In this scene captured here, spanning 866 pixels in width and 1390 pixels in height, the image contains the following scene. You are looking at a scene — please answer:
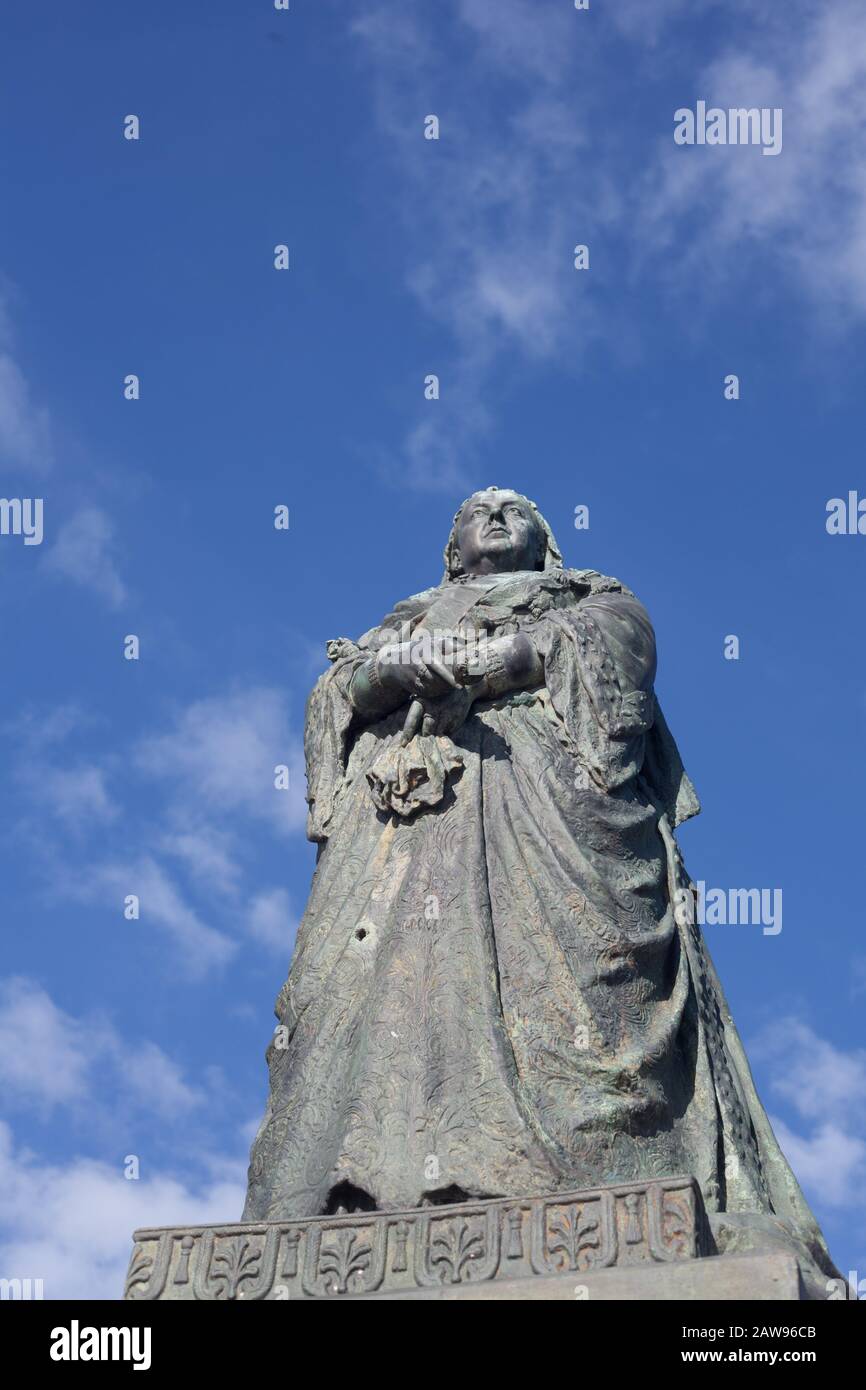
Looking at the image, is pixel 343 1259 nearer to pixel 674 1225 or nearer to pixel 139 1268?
pixel 139 1268

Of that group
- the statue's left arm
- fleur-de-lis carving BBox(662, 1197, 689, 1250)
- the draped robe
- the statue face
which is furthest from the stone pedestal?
the statue face

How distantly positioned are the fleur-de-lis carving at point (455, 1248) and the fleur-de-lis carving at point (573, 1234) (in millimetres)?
398

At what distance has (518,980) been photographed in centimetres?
1120

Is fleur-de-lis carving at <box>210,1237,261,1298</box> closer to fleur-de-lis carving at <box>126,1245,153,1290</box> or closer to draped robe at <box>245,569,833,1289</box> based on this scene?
fleur-de-lis carving at <box>126,1245,153,1290</box>

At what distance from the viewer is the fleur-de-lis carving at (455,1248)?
941cm

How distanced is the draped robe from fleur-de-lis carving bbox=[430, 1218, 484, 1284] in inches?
23.4

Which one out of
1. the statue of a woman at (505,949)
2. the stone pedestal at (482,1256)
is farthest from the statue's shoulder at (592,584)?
the stone pedestal at (482,1256)

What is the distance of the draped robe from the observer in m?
10.5

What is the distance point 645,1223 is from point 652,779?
4515 mm

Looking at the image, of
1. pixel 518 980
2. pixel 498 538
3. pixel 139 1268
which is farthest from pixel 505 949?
pixel 498 538

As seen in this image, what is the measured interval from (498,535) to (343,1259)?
6161 mm

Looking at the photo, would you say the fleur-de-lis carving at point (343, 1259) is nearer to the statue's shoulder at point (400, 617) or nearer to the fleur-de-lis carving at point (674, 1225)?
the fleur-de-lis carving at point (674, 1225)
